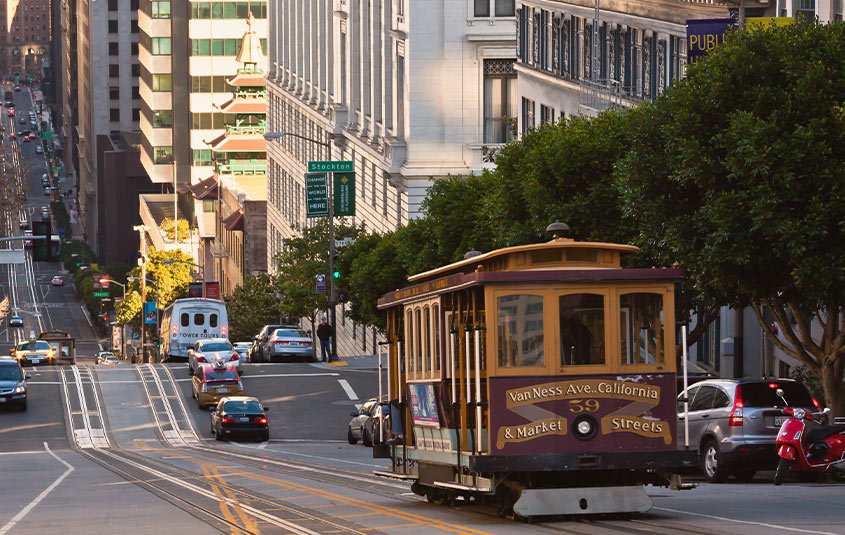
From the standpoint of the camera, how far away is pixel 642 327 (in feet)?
58.0

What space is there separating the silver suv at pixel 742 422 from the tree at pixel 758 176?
1.52 m

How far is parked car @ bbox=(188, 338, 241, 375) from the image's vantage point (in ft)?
180

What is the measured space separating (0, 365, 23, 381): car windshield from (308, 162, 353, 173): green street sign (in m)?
14.1

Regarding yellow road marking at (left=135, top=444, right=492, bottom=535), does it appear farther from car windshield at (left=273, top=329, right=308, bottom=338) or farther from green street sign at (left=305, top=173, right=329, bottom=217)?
car windshield at (left=273, top=329, right=308, bottom=338)

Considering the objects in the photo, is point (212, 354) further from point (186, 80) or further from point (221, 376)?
point (186, 80)

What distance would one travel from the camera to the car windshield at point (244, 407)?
44250 mm

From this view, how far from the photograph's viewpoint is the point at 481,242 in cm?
4228

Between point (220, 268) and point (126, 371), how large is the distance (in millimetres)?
76117

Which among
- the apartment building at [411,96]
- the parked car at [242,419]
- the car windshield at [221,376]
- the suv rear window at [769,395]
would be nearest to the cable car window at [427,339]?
the suv rear window at [769,395]

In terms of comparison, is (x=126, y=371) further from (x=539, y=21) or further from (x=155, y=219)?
(x=155, y=219)

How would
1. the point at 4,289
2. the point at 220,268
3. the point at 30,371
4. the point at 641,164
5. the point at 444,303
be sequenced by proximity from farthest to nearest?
the point at 4,289 < the point at 220,268 < the point at 30,371 < the point at 641,164 < the point at 444,303

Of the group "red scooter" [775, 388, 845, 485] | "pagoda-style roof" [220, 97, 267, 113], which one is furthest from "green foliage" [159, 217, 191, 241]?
"red scooter" [775, 388, 845, 485]

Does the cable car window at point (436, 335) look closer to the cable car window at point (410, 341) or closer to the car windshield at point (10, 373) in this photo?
the cable car window at point (410, 341)

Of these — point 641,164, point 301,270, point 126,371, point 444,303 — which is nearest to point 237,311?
point 301,270
